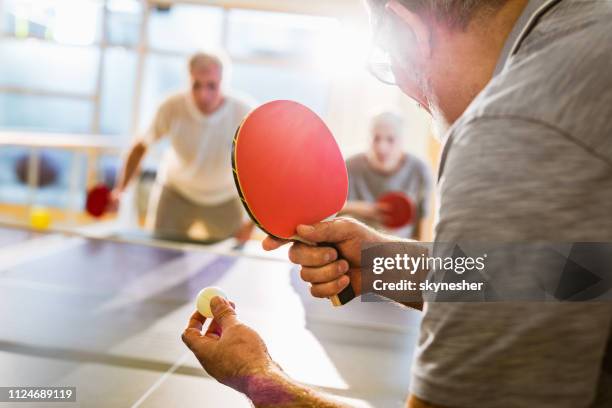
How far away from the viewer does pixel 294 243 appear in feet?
3.64

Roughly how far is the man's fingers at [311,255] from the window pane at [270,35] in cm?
638

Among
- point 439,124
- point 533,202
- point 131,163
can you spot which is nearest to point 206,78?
point 131,163

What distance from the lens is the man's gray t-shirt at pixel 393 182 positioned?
3.78 m

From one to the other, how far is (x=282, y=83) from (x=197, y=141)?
4320mm

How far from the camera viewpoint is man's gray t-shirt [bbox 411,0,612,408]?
56 centimetres

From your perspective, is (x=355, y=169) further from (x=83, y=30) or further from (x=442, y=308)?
(x=83, y=30)

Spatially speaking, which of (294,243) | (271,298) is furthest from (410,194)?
(294,243)

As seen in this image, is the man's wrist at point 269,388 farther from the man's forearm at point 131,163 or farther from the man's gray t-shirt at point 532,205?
the man's forearm at point 131,163

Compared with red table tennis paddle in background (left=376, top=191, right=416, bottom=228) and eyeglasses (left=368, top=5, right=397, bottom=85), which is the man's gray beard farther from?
red table tennis paddle in background (left=376, top=191, right=416, bottom=228)

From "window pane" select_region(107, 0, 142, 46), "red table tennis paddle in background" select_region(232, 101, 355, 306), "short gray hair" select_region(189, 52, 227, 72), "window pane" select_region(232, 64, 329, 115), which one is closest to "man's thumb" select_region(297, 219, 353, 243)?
"red table tennis paddle in background" select_region(232, 101, 355, 306)

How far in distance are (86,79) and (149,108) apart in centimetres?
89

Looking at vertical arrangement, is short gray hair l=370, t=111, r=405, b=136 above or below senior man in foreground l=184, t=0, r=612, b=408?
below

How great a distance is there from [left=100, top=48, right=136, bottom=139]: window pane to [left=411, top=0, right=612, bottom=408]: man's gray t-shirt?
284 inches

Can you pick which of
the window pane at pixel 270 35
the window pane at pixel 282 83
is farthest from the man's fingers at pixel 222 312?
the window pane at pixel 270 35
